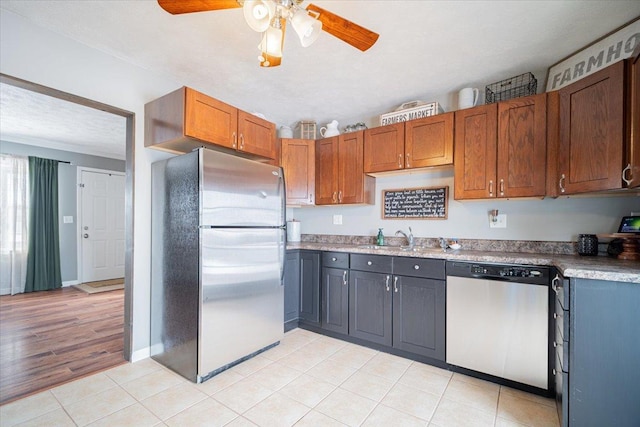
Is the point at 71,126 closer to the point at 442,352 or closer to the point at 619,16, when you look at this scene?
the point at 442,352

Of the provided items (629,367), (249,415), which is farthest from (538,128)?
(249,415)

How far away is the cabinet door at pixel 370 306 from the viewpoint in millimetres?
2531

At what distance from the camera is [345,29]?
1.45 meters

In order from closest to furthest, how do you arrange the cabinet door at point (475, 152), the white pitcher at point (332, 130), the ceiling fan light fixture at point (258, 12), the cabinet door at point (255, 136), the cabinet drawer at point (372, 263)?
the ceiling fan light fixture at point (258, 12) → the cabinet door at point (475, 152) → the cabinet drawer at point (372, 263) → the cabinet door at point (255, 136) → the white pitcher at point (332, 130)

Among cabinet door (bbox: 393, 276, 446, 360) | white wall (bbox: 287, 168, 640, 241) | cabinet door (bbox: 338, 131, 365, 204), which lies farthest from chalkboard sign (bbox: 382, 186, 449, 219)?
cabinet door (bbox: 393, 276, 446, 360)

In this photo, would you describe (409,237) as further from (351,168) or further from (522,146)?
(522,146)

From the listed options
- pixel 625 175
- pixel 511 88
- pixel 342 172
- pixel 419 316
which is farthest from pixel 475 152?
pixel 419 316

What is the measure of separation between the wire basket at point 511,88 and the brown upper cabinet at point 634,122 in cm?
77

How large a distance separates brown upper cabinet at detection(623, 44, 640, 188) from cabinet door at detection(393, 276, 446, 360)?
1.26m

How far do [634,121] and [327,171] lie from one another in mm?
2380

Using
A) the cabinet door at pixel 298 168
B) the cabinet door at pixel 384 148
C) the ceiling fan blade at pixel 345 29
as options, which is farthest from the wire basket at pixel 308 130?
the ceiling fan blade at pixel 345 29

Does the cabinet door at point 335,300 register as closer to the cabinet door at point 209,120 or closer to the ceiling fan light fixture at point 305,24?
the cabinet door at point 209,120

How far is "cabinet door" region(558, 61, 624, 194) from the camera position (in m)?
1.66

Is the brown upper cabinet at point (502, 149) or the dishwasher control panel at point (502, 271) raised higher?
the brown upper cabinet at point (502, 149)
